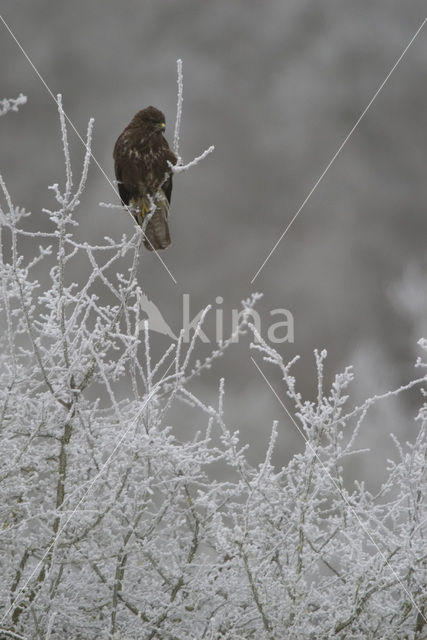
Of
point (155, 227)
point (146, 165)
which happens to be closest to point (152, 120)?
point (146, 165)

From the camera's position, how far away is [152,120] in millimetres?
6574

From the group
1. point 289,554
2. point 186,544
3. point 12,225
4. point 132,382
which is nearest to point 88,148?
point 12,225

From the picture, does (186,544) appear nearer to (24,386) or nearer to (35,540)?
(35,540)

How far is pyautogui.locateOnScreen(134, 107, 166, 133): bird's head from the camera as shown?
6.55m

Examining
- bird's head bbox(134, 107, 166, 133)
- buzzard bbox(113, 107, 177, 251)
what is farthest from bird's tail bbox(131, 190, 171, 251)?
bird's head bbox(134, 107, 166, 133)

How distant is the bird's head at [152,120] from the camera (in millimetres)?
6555

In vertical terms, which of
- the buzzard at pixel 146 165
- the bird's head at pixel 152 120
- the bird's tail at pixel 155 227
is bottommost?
the bird's tail at pixel 155 227

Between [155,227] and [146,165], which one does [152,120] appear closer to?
[146,165]

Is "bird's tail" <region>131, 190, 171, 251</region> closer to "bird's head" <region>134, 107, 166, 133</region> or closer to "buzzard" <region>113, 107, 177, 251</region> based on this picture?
"buzzard" <region>113, 107, 177, 251</region>

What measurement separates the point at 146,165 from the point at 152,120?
56 cm

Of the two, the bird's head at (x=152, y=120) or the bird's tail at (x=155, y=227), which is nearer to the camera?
the bird's tail at (x=155, y=227)

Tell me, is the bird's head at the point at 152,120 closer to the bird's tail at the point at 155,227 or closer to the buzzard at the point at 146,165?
the buzzard at the point at 146,165

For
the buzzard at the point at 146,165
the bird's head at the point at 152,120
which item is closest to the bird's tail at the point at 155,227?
the buzzard at the point at 146,165

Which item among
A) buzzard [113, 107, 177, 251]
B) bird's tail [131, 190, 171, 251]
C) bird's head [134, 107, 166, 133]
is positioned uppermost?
bird's head [134, 107, 166, 133]
